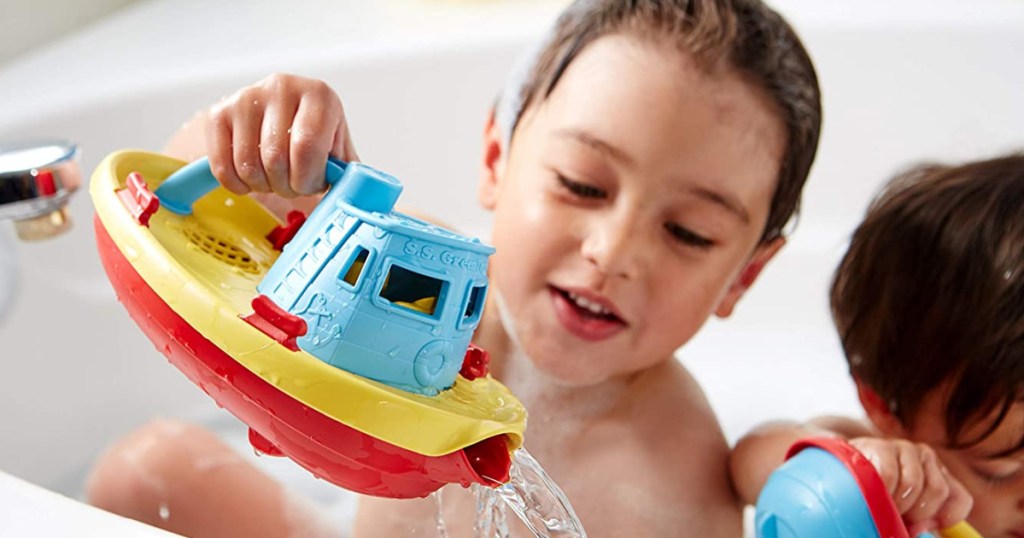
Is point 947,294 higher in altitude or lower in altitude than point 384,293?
lower

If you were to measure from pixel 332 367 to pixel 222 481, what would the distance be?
0.52 meters

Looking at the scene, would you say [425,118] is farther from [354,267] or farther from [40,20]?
[354,267]

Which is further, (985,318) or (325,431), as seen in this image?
(985,318)

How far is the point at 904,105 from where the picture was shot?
4.78 feet

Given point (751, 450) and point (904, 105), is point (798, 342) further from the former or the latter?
point (751, 450)

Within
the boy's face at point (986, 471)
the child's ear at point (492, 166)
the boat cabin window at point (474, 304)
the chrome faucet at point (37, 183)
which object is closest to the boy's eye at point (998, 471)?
the boy's face at point (986, 471)

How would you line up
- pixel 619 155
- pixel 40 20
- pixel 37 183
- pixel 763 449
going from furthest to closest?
pixel 40 20 < pixel 763 449 < pixel 619 155 < pixel 37 183

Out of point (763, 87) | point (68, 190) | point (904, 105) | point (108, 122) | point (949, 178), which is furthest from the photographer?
point (904, 105)

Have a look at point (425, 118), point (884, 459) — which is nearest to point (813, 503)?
point (884, 459)

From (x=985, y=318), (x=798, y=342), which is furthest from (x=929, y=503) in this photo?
(x=798, y=342)

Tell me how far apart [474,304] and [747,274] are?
0.47 metres

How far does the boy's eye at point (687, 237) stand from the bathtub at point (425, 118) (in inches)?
13.6

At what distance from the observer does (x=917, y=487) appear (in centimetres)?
78

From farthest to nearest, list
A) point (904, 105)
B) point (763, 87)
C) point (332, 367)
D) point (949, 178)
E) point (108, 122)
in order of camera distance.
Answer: point (904, 105)
point (108, 122)
point (949, 178)
point (763, 87)
point (332, 367)
